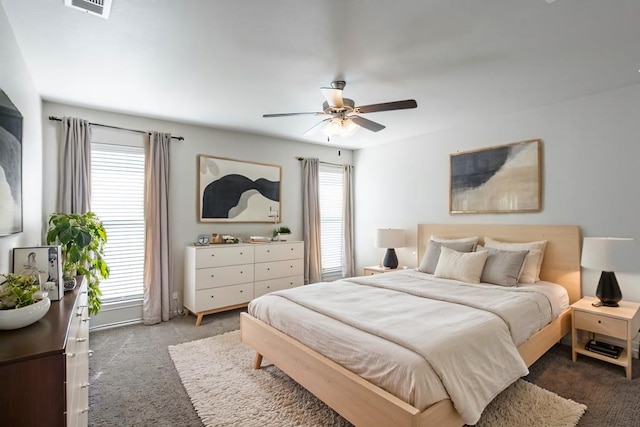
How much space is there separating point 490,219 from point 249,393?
3.38 m

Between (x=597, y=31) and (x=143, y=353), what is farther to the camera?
(x=143, y=353)

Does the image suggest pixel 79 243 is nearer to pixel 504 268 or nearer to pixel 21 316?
pixel 21 316

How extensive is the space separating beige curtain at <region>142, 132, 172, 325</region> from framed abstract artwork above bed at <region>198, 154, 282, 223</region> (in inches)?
19.4

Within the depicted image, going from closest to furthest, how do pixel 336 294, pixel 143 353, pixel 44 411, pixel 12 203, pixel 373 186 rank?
pixel 44 411, pixel 12 203, pixel 336 294, pixel 143 353, pixel 373 186

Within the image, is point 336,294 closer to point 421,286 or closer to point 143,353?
point 421,286

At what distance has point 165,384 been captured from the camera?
8.45ft

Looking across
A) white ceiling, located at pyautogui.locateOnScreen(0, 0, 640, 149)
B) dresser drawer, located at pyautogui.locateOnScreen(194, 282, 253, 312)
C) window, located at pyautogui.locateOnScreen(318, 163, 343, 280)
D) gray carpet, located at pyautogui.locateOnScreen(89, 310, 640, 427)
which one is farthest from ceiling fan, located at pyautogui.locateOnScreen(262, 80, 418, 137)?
window, located at pyautogui.locateOnScreen(318, 163, 343, 280)

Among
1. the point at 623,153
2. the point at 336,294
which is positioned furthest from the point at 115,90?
the point at 623,153

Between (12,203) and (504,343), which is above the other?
(12,203)

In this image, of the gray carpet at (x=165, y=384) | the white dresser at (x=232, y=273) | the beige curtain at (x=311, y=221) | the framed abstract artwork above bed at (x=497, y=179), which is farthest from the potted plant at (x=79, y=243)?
the framed abstract artwork above bed at (x=497, y=179)

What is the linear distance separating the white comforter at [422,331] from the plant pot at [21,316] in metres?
1.49

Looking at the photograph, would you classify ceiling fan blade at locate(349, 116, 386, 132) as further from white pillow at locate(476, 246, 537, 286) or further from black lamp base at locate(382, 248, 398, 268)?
black lamp base at locate(382, 248, 398, 268)

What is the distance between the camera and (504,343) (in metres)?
2.16

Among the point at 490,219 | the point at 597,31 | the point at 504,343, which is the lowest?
the point at 504,343
